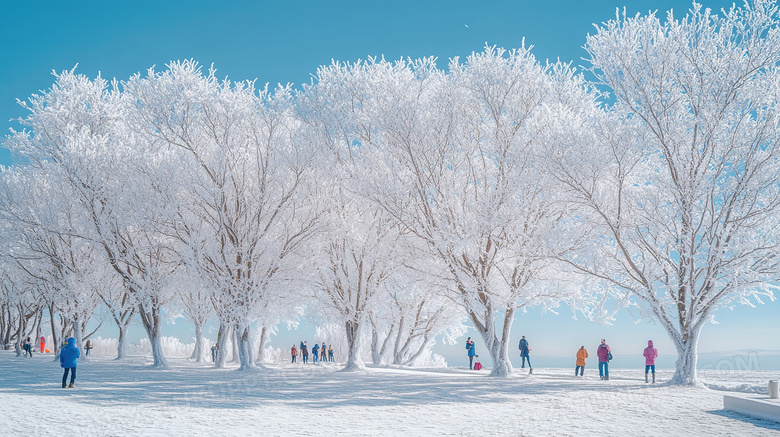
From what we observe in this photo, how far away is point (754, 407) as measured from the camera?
13039mm

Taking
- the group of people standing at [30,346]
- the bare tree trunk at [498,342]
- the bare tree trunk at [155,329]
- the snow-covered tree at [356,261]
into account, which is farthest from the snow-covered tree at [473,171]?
the group of people standing at [30,346]

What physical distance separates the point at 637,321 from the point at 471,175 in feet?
29.4

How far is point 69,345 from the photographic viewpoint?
16.8 metres

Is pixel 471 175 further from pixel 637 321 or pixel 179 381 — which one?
pixel 179 381

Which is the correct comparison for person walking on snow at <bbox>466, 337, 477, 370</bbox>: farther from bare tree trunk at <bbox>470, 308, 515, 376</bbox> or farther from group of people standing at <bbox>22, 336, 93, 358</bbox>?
group of people standing at <bbox>22, 336, 93, 358</bbox>

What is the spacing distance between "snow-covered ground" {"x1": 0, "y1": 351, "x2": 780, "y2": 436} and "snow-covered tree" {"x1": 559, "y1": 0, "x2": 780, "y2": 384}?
3836 millimetres

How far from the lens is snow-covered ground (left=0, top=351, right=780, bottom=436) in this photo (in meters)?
11.0

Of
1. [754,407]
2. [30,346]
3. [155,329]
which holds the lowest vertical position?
[30,346]

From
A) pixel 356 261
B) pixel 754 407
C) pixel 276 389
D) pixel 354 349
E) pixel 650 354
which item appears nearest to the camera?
pixel 754 407

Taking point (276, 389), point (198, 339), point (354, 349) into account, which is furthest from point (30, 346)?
point (276, 389)

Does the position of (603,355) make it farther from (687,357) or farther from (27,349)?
(27,349)

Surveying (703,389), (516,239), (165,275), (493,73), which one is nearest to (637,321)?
(703,389)

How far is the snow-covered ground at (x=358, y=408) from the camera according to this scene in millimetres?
10961

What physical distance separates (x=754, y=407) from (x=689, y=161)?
384 inches
